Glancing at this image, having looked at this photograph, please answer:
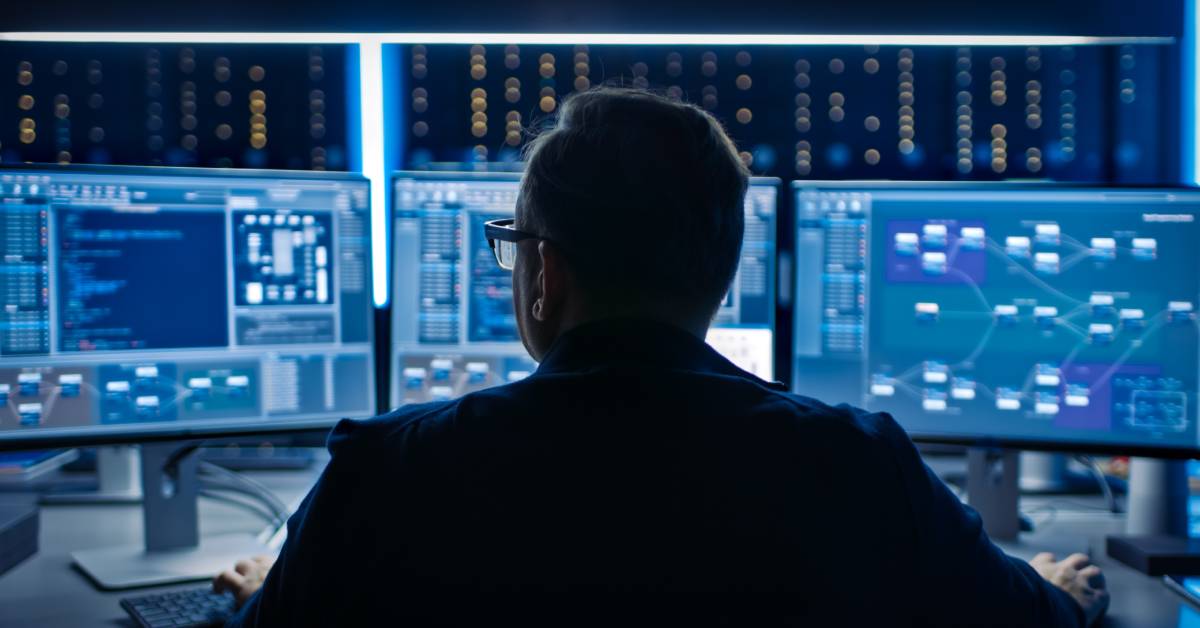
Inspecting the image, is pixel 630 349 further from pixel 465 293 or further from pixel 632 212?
pixel 465 293

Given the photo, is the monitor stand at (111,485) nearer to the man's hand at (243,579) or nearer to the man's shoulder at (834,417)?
the man's hand at (243,579)

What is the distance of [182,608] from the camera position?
1157 mm

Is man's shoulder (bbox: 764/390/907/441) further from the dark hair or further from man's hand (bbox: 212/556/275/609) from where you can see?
man's hand (bbox: 212/556/275/609)

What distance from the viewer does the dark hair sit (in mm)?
794

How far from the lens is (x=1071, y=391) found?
1423mm

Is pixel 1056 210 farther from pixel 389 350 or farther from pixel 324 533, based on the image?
pixel 324 533

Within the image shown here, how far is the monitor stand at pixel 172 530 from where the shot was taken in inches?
54.4

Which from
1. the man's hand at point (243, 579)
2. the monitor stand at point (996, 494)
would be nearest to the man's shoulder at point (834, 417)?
the man's hand at point (243, 579)

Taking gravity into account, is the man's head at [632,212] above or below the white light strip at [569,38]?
below

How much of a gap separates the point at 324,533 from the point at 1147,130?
1.44m

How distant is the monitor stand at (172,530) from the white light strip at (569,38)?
64cm

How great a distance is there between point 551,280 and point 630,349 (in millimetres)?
98

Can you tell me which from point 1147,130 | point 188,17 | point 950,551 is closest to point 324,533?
point 950,551

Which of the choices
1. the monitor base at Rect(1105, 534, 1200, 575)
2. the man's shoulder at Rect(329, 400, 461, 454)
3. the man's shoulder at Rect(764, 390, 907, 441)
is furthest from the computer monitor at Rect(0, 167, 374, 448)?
the monitor base at Rect(1105, 534, 1200, 575)
